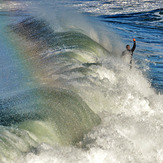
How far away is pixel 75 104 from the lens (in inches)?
351

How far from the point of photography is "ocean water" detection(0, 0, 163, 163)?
691 cm

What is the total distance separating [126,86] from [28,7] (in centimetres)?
3072

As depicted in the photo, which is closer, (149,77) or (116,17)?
(149,77)

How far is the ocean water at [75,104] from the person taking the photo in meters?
6.91

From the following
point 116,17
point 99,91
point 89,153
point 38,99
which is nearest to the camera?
point 89,153

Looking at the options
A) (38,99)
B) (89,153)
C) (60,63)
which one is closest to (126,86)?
(60,63)

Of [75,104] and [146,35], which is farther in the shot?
[146,35]

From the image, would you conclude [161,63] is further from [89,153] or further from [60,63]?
[89,153]

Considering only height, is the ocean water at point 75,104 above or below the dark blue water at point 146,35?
above

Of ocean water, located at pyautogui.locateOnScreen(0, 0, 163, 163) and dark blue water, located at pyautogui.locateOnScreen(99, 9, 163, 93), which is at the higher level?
ocean water, located at pyautogui.locateOnScreen(0, 0, 163, 163)

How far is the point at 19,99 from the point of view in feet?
30.3

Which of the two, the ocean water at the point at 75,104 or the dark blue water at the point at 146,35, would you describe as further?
the dark blue water at the point at 146,35

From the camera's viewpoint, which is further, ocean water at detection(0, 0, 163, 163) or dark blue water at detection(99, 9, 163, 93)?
dark blue water at detection(99, 9, 163, 93)

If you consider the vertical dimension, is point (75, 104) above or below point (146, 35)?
above
